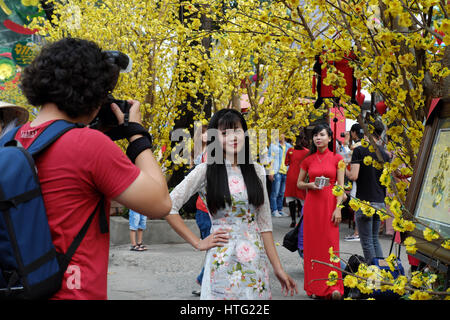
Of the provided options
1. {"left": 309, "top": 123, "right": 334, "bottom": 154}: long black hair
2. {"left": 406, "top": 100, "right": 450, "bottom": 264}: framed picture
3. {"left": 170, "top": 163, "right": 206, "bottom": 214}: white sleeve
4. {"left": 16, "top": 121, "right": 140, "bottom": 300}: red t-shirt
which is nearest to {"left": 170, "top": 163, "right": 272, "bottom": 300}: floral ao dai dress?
{"left": 170, "top": 163, "right": 206, "bottom": 214}: white sleeve

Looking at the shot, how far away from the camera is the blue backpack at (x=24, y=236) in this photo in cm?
162

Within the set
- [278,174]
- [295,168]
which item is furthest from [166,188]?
[278,174]

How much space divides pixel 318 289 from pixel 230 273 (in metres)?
3.07

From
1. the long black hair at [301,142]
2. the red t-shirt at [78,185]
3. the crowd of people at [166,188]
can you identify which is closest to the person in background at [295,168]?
the long black hair at [301,142]

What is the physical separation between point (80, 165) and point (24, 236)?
29cm

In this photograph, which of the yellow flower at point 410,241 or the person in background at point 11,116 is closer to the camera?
the yellow flower at point 410,241

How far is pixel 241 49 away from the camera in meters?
8.34

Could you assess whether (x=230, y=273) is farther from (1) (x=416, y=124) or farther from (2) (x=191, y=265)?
(2) (x=191, y=265)

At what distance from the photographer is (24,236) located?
1.63 meters

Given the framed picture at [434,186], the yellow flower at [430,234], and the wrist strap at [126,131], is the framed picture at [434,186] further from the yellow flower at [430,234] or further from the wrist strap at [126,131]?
the wrist strap at [126,131]

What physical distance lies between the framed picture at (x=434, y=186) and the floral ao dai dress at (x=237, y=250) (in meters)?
1.36

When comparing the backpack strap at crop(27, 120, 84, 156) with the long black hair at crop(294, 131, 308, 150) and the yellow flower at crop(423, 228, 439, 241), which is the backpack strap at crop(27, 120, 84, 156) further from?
the long black hair at crop(294, 131, 308, 150)

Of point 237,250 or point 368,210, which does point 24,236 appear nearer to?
point 368,210
